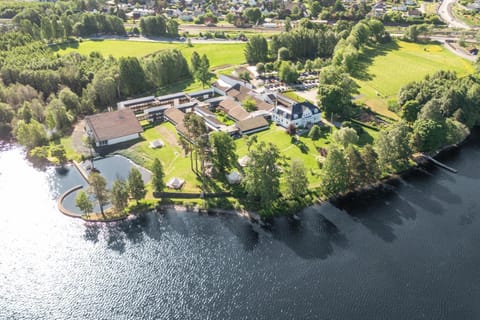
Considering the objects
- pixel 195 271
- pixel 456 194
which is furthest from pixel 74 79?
pixel 456 194

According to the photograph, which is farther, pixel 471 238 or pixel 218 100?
pixel 218 100

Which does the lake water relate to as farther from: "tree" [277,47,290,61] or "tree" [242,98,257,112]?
"tree" [277,47,290,61]

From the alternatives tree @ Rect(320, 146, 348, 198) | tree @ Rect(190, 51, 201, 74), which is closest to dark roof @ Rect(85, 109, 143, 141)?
tree @ Rect(190, 51, 201, 74)

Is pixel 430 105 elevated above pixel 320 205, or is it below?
above

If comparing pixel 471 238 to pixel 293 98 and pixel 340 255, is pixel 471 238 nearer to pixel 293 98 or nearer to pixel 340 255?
pixel 340 255

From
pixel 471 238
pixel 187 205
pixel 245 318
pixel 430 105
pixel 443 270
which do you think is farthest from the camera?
pixel 430 105

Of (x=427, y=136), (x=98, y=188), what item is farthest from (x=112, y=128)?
(x=427, y=136)
